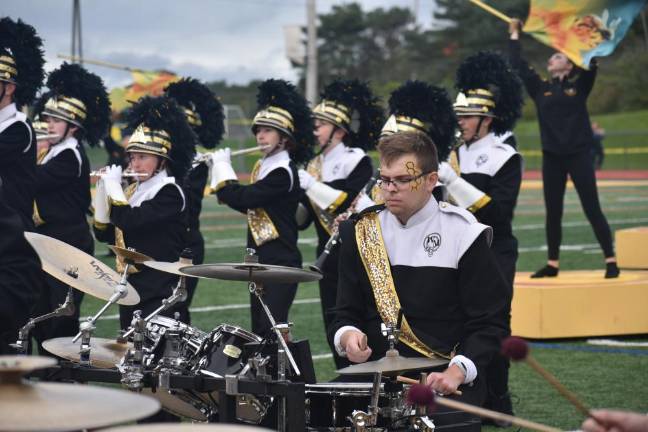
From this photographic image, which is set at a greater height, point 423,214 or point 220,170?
point 220,170

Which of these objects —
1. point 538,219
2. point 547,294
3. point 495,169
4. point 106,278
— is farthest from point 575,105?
point 538,219

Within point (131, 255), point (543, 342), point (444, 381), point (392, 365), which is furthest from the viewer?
point (543, 342)

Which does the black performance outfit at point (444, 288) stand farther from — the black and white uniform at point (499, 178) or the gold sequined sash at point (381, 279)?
the black and white uniform at point (499, 178)

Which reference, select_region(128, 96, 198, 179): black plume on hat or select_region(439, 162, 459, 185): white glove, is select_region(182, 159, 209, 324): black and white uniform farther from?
select_region(439, 162, 459, 185): white glove

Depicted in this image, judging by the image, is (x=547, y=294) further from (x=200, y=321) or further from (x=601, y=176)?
(x=601, y=176)

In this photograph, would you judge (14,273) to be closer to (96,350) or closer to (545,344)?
(96,350)

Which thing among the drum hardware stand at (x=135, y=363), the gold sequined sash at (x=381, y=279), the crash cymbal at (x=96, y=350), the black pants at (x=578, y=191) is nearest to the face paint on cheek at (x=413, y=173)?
the gold sequined sash at (x=381, y=279)

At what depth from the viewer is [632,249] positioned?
38.0ft

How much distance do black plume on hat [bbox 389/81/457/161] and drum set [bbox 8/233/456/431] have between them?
6.29 ft

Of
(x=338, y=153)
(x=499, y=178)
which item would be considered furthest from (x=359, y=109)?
(x=499, y=178)

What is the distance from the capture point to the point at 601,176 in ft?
109

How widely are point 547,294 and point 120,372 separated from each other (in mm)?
4274

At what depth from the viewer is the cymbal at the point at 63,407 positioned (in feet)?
Result: 7.91

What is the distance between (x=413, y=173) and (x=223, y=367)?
117 centimetres
